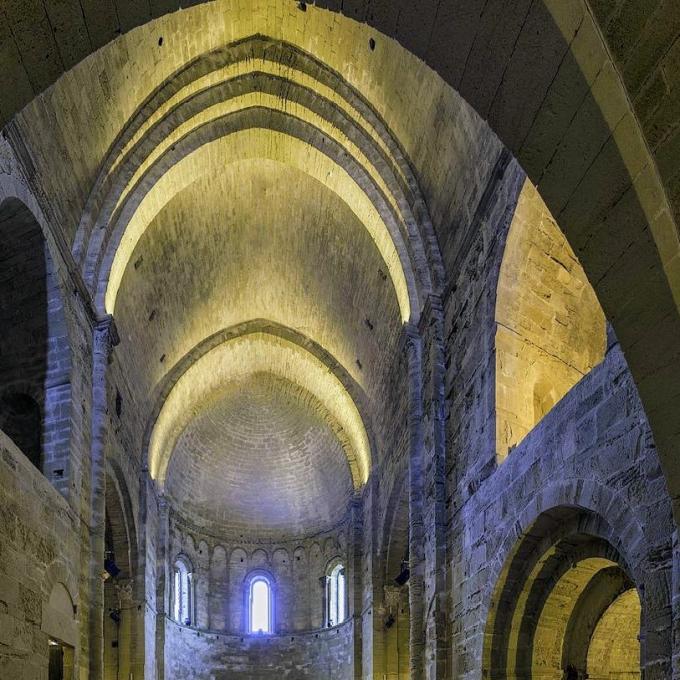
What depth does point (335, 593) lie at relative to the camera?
24.3 metres

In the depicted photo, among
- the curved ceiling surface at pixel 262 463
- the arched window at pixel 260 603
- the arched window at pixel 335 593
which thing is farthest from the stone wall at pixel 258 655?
the curved ceiling surface at pixel 262 463

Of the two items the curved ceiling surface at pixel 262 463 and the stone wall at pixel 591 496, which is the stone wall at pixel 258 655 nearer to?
the curved ceiling surface at pixel 262 463

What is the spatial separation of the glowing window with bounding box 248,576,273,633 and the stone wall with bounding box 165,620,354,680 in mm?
610

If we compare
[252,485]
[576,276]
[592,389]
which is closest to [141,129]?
[576,276]

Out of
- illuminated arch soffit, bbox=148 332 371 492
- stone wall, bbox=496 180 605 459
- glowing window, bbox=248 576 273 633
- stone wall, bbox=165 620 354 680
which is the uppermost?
illuminated arch soffit, bbox=148 332 371 492

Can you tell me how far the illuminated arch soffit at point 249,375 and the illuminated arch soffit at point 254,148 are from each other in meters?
6.20

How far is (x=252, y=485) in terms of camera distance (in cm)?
2523

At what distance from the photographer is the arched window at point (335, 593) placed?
79.0ft

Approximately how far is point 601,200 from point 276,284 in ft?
53.2

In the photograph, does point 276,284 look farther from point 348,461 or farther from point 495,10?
point 495,10

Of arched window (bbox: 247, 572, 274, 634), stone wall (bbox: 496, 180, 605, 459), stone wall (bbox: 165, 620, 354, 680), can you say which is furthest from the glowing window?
stone wall (bbox: 496, 180, 605, 459)

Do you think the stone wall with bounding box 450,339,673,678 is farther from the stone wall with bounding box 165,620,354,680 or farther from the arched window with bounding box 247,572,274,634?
the arched window with bounding box 247,572,274,634

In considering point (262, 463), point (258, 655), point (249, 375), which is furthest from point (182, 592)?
point (249, 375)

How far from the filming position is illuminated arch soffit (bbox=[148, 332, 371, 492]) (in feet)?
66.0
